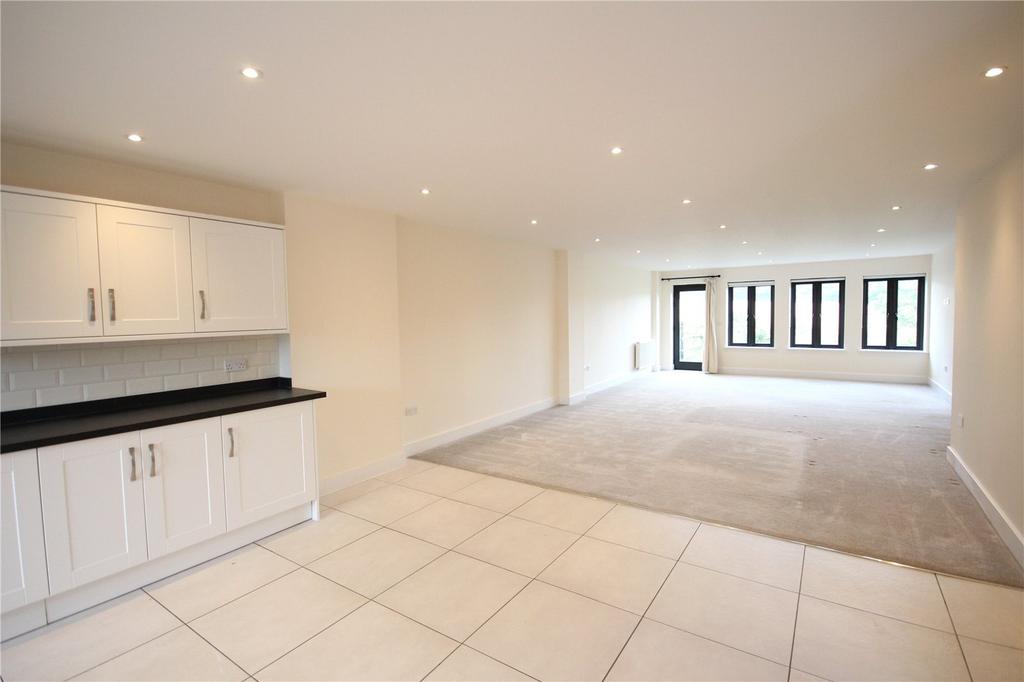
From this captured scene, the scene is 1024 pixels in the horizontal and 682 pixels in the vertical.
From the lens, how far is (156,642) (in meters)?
2.17

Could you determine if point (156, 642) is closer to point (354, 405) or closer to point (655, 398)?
point (354, 405)

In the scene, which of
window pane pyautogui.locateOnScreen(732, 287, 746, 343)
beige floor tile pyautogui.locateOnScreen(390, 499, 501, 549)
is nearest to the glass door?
window pane pyautogui.locateOnScreen(732, 287, 746, 343)

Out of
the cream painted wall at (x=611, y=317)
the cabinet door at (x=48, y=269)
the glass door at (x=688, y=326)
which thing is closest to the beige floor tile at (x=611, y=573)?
the cabinet door at (x=48, y=269)

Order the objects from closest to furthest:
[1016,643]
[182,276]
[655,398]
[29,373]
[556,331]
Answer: [1016,643] < [29,373] < [182,276] < [556,331] < [655,398]

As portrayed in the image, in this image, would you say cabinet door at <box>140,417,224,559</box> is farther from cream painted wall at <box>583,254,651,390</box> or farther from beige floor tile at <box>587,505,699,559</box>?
cream painted wall at <box>583,254,651,390</box>

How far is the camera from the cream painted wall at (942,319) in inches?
283

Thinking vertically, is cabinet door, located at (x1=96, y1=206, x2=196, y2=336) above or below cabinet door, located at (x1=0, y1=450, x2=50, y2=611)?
above

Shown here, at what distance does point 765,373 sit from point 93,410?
11.2 metres

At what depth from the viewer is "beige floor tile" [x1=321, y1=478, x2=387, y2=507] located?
3810 millimetres


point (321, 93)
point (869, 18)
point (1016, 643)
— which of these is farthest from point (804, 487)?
point (321, 93)

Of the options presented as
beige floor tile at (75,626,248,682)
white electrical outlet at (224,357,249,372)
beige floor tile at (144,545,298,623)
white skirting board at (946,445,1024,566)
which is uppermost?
white electrical outlet at (224,357,249,372)

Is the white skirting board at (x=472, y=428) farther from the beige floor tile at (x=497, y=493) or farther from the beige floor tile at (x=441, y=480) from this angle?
the beige floor tile at (x=497, y=493)

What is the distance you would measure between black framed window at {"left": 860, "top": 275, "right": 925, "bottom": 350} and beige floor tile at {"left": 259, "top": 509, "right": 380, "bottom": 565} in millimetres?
10350

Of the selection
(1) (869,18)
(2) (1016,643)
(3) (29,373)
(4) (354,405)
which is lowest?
(2) (1016,643)
